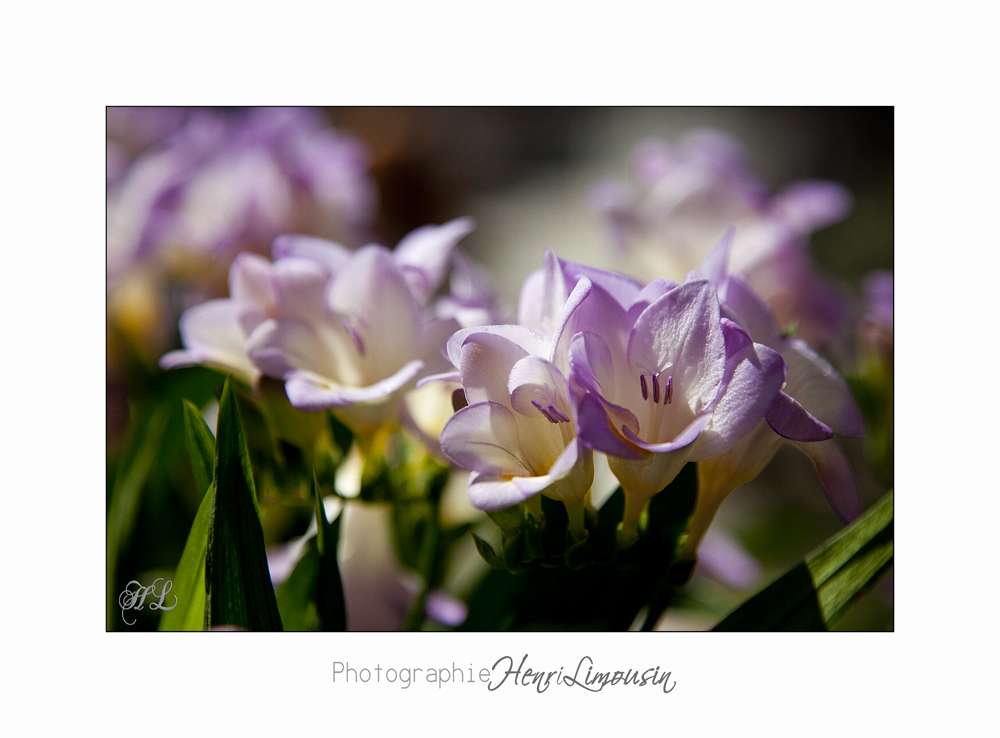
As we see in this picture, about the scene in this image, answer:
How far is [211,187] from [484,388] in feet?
1.88

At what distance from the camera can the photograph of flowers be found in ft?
1.39

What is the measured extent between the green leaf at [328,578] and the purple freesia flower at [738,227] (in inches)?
19.1

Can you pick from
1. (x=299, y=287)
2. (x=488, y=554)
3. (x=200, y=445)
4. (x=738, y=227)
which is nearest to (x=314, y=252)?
(x=299, y=287)

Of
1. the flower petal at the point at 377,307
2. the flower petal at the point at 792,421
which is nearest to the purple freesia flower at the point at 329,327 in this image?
the flower petal at the point at 377,307

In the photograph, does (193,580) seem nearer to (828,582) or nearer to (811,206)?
(828,582)

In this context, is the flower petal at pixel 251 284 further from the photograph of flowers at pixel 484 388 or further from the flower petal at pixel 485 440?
the flower petal at pixel 485 440

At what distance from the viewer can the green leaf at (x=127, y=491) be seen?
648 mm

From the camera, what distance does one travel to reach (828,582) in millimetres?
500
